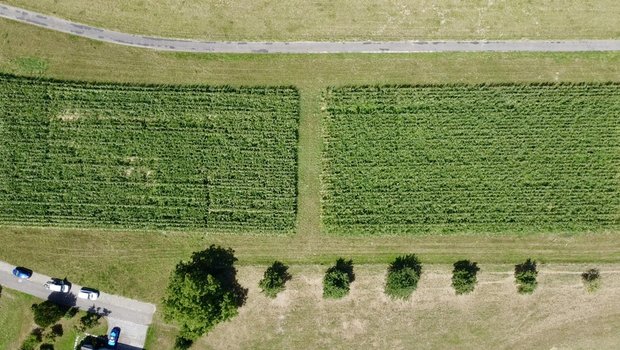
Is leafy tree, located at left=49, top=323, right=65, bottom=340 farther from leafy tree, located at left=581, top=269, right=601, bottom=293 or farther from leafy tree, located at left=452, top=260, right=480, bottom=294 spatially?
leafy tree, located at left=581, top=269, right=601, bottom=293

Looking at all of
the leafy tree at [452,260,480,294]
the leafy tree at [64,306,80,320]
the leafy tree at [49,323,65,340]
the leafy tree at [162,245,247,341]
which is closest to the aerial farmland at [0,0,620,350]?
the leafy tree at [64,306,80,320]

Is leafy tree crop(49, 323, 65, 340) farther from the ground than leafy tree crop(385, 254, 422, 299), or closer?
closer

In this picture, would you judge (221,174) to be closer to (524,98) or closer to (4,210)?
(4,210)

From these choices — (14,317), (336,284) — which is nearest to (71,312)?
(14,317)

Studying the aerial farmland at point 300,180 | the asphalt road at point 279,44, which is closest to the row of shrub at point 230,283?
the aerial farmland at point 300,180

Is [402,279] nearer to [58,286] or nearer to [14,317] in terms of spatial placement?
[58,286]

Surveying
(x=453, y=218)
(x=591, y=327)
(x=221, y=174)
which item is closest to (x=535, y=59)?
(x=453, y=218)
